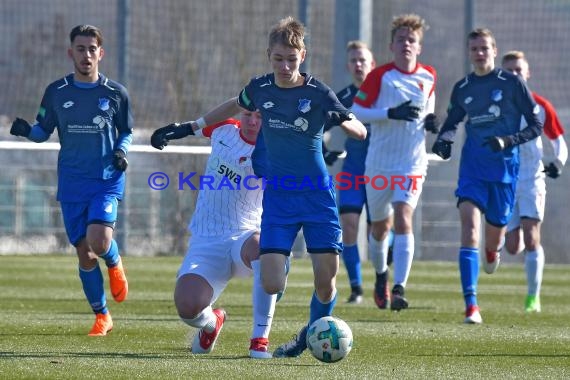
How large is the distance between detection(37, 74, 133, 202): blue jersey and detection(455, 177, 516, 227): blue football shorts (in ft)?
8.95

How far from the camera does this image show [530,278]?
11.6m

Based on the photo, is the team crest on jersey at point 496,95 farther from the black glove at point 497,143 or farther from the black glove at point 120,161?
the black glove at point 120,161

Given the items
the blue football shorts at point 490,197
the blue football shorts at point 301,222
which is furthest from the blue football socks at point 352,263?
the blue football shorts at point 301,222

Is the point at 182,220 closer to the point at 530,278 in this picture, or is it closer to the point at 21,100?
the point at 21,100

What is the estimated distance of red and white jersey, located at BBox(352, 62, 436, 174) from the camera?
11172 millimetres

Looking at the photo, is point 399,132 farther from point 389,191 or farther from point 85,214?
point 85,214

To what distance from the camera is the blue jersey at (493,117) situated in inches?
407

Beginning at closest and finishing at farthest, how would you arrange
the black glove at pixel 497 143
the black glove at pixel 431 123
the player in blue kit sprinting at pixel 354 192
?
the black glove at pixel 497 143 < the black glove at pixel 431 123 < the player in blue kit sprinting at pixel 354 192

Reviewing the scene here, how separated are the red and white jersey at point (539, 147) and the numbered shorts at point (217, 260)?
4491mm

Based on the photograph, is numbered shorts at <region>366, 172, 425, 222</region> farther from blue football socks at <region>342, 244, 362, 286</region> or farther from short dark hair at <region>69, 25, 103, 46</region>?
short dark hair at <region>69, 25, 103, 46</region>

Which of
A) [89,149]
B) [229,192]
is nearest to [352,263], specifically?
[89,149]

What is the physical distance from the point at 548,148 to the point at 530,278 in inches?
374

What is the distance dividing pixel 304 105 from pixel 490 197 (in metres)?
3.50

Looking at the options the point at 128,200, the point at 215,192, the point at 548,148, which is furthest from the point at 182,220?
the point at 215,192
